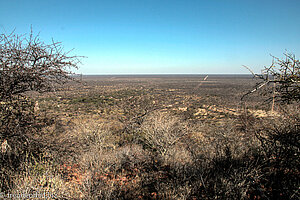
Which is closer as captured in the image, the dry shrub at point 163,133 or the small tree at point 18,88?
the small tree at point 18,88

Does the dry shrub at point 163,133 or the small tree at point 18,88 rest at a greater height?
the small tree at point 18,88

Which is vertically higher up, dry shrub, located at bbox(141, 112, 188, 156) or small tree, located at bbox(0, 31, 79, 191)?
small tree, located at bbox(0, 31, 79, 191)

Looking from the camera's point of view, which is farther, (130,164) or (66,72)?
(130,164)

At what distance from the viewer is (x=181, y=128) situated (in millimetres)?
9633

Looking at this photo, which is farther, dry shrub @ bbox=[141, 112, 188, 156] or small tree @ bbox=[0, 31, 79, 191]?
dry shrub @ bbox=[141, 112, 188, 156]

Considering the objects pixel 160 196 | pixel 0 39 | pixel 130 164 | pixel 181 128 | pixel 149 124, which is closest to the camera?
pixel 0 39

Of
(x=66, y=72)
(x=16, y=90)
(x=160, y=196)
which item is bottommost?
(x=160, y=196)

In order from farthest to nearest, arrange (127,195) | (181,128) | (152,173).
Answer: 1. (181,128)
2. (152,173)
3. (127,195)

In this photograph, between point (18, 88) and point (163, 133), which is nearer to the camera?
point (18, 88)

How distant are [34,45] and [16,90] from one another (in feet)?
3.88

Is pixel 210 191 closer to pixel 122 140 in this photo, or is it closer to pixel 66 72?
pixel 66 72

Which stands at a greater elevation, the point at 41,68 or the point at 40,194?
the point at 41,68

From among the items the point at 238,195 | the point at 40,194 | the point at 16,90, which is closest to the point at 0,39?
the point at 16,90

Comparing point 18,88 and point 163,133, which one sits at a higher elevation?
point 18,88
